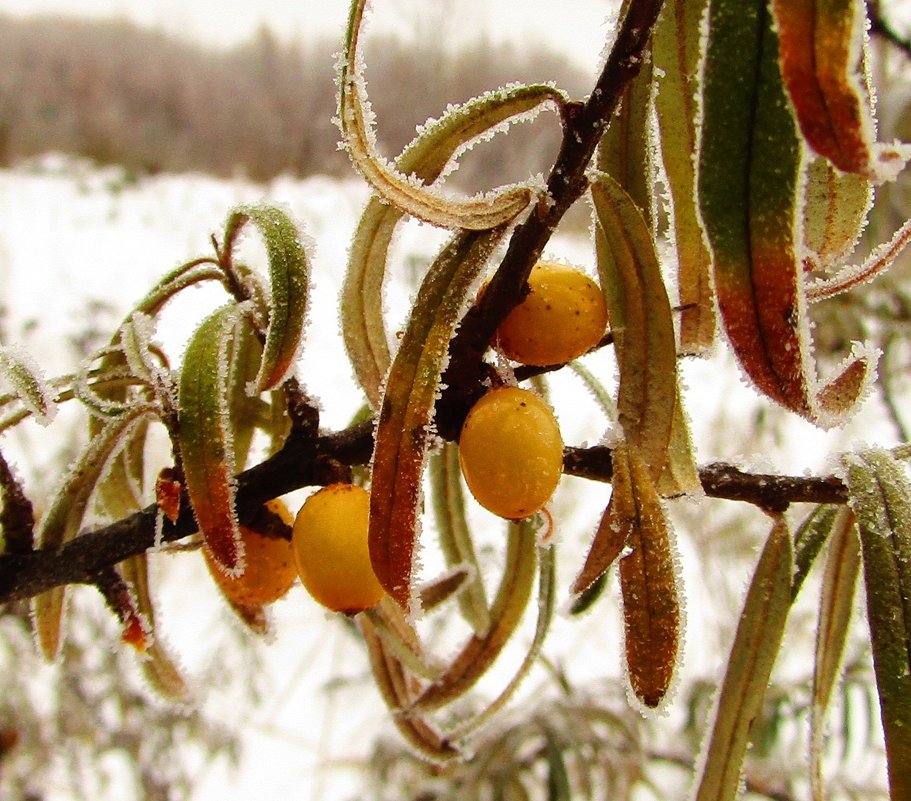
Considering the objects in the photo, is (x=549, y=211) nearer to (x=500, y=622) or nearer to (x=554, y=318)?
(x=554, y=318)

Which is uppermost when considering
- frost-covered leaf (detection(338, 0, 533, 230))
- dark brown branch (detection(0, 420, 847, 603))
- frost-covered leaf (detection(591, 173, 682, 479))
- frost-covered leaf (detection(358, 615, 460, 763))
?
frost-covered leaf (detection(338, 0, 533, 230))

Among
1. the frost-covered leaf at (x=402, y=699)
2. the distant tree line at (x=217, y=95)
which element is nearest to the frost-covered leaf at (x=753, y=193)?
the frost-covered leaf at (x=402, y=699)

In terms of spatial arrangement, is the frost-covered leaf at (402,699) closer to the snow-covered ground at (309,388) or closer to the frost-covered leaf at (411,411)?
the snow-covered ground at (309,388)

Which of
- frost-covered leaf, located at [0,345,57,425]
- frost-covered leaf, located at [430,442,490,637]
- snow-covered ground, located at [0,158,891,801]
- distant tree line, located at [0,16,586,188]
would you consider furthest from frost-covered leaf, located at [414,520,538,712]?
distant tree line, located at [0,16,586,188]

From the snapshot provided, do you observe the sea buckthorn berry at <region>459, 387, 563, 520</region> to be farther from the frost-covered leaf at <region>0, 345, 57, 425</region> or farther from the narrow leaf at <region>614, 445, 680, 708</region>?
the frost-covered leaf at <region>0, 345, 57, 425</region>

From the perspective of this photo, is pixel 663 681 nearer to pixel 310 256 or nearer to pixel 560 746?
pixel 310 256

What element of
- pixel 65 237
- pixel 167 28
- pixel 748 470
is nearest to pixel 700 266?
pixel 748 470

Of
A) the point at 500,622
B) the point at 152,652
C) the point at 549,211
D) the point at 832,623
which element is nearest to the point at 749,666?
the point at 832,623
